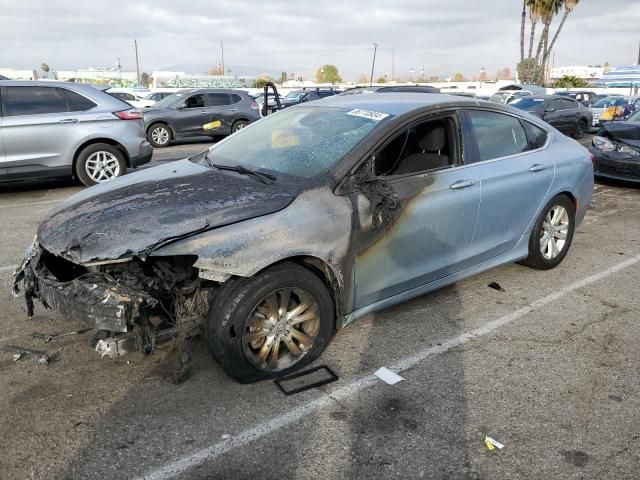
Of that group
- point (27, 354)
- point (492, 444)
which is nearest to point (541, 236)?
point (492, 444)

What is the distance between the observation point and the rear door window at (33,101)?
8.04 meters

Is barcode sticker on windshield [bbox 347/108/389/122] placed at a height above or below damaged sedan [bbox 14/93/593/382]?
above

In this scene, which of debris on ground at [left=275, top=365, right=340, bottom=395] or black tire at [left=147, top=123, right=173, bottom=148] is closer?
debris on ground at [left=275, top=365, right=340, bottom=395]

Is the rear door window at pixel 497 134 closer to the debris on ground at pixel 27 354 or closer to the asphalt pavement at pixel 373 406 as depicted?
the asphalt pavement at pixel 373 406

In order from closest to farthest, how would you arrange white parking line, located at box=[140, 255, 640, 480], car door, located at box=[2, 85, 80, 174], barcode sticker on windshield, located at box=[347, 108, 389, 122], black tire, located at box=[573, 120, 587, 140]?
white parking line, located at box=[140, 255, 640, 480]
barcode sticker on windshield, located at box=[347, 108, 389, 122]
car door, located at box=[2, 85, 80, 174]
black tire, located at box=[573, 120, 587, 140]

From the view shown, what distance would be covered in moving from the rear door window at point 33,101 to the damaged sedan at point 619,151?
28.9 ft

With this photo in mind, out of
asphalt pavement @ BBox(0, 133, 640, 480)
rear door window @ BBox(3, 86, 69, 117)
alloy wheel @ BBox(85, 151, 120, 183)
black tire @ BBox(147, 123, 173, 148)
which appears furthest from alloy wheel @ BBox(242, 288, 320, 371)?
black tire @ BBox(147, 123, 173, 148)

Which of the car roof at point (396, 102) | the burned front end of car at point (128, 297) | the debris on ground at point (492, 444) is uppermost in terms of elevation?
the car roof at point (396, 102)

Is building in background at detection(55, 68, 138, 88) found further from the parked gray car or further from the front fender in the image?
the front fender

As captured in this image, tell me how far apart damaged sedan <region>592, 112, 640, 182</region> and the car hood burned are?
7888 mm

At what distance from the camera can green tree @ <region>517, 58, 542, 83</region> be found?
4494cm

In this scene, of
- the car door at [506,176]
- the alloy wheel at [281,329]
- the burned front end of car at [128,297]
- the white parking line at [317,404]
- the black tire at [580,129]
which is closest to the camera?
the white parking line at [317,404]

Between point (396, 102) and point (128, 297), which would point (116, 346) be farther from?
point (396, 102)

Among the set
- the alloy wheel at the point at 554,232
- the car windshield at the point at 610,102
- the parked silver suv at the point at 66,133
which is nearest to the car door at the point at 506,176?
the alloy wheel at the point at 554,232
